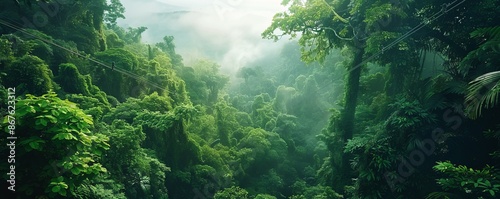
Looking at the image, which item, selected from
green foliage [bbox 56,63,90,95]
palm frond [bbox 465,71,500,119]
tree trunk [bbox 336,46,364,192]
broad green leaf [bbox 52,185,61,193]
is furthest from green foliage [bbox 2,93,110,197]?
tree trunk [bbox 336,46,364,192]

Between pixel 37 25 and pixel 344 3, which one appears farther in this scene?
pixel 37 25

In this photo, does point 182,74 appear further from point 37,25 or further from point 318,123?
point 318,123

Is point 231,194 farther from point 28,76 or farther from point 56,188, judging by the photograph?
point 56,188

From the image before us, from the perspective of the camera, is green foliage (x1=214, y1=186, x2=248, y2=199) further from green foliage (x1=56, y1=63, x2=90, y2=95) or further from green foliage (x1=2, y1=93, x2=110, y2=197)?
green foliage (x1=2, y1=93, x2=110, y2=197)

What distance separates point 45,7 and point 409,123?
1937 centimetres

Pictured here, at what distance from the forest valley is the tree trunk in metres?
0.05

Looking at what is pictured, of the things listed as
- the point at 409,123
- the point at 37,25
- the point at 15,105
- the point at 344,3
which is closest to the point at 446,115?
the point at 409,123

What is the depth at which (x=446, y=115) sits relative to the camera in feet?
29.1

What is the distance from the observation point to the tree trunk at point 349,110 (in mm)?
12234

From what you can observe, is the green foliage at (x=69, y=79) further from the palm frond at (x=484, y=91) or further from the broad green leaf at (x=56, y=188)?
the palm frond at (x=484, y=91)

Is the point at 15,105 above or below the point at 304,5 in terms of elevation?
below

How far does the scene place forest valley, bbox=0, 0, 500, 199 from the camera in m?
4.19

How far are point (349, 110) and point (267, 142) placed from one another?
8913 mm

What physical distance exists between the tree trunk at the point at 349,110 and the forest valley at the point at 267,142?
5 centimetres
